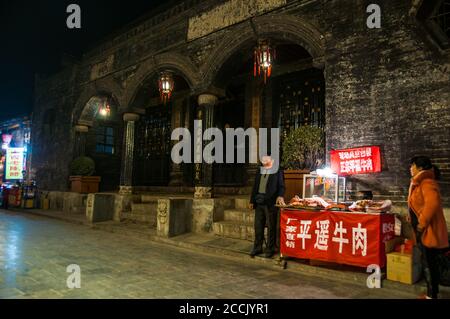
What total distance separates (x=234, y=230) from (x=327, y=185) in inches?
97.9

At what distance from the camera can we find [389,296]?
4445mm

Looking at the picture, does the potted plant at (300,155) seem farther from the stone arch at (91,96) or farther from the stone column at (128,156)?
the stone arch at (91,96)

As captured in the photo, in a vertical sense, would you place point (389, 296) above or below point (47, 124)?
below

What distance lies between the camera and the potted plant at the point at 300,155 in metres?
7.52

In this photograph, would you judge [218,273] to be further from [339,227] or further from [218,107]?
[218,107]

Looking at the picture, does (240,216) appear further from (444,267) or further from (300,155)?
(444,267)

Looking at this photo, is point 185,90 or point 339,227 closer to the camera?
point 339,227

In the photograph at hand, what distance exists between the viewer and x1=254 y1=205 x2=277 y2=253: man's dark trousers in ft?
21.2

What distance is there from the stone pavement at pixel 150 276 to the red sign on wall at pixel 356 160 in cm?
224

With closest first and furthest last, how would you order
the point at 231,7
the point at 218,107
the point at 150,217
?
the point at 231,7
the point at 150,217
the point at 218,107

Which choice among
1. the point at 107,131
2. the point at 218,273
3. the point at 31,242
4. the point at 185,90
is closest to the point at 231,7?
the point at 185,90

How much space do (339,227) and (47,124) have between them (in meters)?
16.5

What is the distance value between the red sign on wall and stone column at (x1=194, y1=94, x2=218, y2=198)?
366 cm

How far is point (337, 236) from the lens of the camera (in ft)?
17.9
